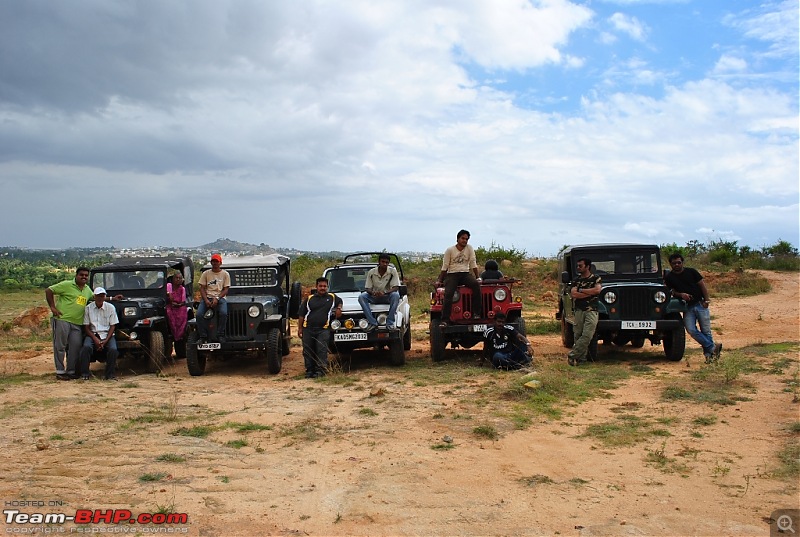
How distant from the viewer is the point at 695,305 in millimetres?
10266

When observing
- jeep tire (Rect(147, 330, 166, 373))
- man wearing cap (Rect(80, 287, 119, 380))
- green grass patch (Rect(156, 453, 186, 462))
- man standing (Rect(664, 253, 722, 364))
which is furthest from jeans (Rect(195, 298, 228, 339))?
man standing (Rect(664, 253, 722, 364))

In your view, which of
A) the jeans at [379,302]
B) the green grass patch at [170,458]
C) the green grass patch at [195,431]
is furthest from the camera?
the jeans at [379,302]

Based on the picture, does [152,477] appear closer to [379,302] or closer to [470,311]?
[379,302]

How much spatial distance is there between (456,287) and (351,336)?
75.2 inches

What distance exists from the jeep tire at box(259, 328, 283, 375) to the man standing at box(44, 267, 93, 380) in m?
2.91

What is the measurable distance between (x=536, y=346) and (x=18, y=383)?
9.37m

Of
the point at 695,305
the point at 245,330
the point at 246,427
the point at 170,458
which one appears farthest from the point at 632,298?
the point at 170,458

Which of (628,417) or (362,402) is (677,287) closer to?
(628,417)

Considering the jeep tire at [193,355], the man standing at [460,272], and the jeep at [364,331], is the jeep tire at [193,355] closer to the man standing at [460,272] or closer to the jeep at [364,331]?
the jeep at [364,331]

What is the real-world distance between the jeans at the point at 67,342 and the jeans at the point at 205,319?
1.80 m

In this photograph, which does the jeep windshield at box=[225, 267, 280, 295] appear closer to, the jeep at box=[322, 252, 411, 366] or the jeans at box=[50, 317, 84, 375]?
the jeep at box=[322, 252, 411, 366]

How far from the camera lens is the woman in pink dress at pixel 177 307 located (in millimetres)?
11766

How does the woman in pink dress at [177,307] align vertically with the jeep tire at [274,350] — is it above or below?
above

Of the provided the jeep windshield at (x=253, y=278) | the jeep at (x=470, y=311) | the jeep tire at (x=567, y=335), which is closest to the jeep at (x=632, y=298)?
the jeep tire at (x=567, y=335)
